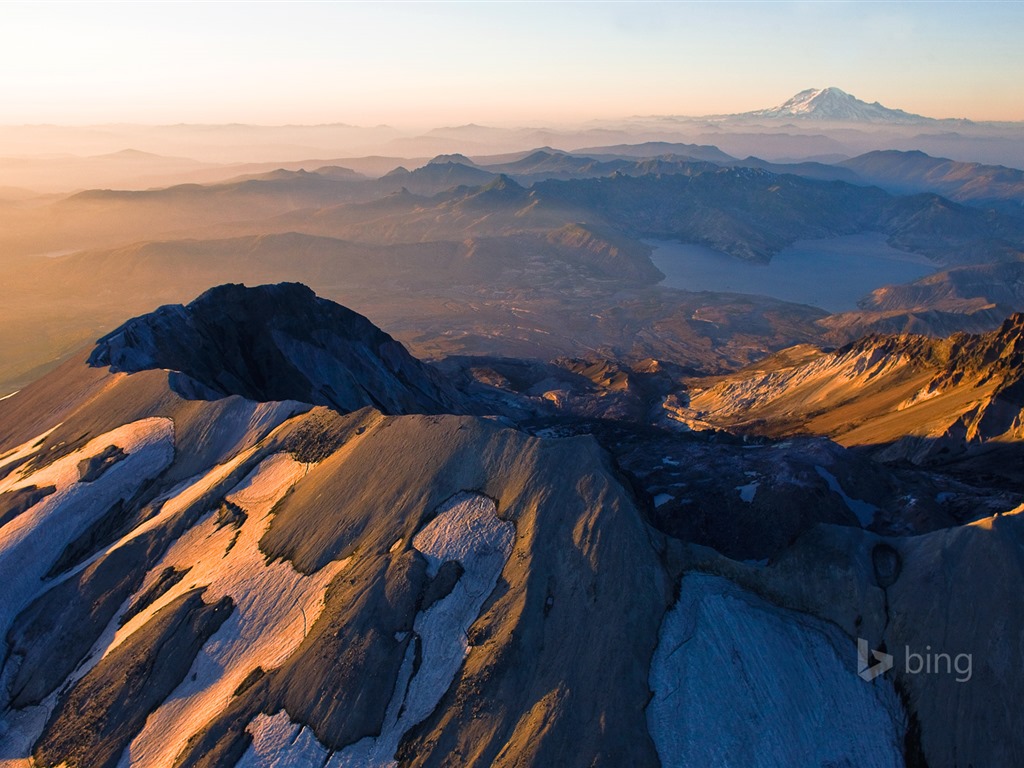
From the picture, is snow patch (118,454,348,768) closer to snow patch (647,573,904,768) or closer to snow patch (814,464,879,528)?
snow patch (647,573,904,768)

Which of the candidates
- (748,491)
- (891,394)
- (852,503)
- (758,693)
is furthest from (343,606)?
(891,394)

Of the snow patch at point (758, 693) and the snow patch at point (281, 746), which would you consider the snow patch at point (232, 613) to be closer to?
the snow patch at point (281, 746)

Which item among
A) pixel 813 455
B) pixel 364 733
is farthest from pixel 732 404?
pixel 364 733

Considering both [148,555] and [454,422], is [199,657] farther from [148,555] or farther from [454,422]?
[454,422]

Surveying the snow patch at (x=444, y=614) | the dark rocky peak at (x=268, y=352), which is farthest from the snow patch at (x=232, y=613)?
the dark rocky peak at (x=268, y=352)

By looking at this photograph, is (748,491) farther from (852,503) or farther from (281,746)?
(281,746)

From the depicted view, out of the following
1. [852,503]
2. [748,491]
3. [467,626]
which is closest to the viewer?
[467,626]
